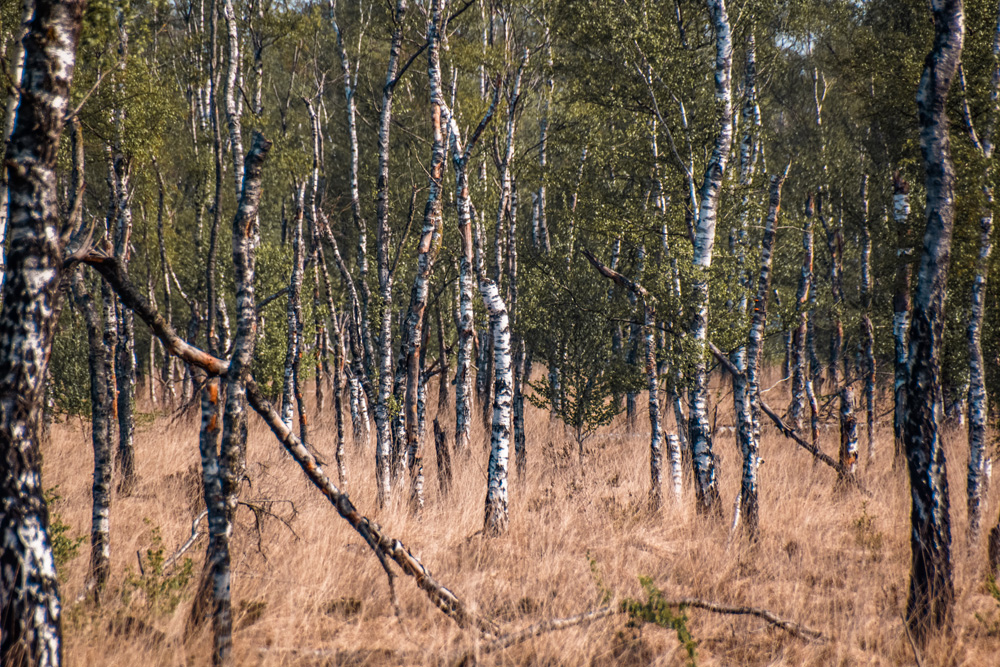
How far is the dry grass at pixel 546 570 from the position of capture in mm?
4754

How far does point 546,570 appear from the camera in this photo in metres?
6.43

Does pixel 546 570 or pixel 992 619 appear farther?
pixel 546 570

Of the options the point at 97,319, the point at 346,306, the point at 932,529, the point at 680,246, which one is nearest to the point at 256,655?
the point at 97,319

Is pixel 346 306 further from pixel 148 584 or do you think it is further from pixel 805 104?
pixel 805 104

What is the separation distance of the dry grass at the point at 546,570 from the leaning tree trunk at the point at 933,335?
0.49 meters

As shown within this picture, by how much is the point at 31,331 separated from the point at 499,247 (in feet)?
31.4

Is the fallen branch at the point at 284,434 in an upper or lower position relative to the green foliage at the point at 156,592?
upper

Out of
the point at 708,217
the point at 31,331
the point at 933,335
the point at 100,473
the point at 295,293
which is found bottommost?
the point at 100,473

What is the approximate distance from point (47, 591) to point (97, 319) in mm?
4112

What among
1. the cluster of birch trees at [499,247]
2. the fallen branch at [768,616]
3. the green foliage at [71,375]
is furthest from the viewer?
the green foliage at [71,375]

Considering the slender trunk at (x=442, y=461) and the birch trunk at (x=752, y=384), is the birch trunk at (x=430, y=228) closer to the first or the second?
the slender trunk at (x=442, y=461)

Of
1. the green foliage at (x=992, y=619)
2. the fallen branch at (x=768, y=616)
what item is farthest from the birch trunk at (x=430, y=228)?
the green foliage at (x=992, y=619)

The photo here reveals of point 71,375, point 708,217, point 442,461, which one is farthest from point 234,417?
point 71,375

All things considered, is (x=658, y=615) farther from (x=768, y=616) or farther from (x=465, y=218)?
(x=465, y=218)
